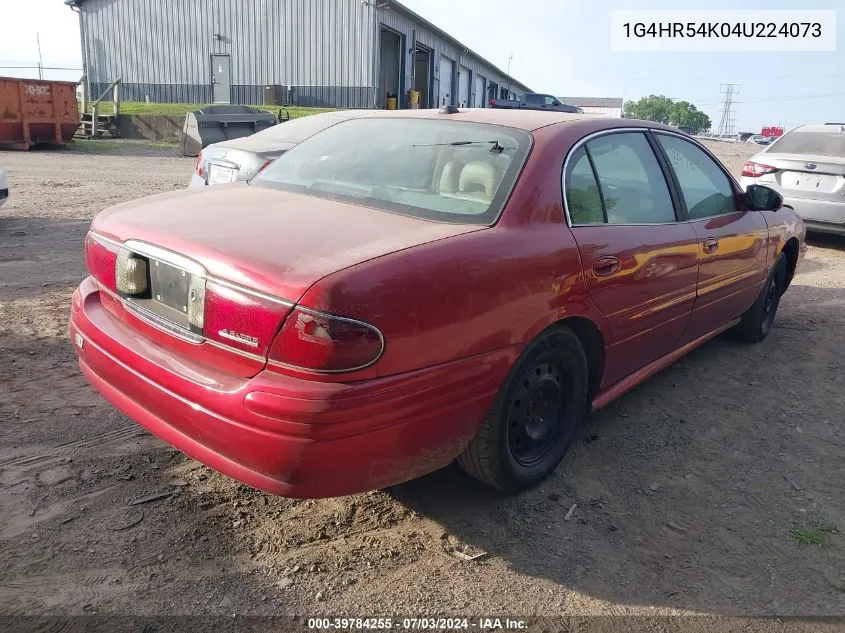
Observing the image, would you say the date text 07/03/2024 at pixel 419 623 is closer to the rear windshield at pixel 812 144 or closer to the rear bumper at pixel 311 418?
the rear bumper at pixel 311 418

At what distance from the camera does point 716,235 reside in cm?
403

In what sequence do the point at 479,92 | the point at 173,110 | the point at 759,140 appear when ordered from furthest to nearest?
the point at 759,140, the point at 479,92, the point at 173,110

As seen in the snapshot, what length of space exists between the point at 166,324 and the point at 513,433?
1.43 metres

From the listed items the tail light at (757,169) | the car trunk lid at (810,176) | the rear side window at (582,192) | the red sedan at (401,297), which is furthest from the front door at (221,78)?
the rear side window at (582,192)

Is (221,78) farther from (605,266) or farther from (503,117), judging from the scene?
(605,266)

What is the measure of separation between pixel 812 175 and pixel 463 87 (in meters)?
32.3

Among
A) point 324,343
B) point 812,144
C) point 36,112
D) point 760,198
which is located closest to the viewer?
point 324,343

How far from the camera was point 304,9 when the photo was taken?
27.4 m

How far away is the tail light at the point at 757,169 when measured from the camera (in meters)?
8.84

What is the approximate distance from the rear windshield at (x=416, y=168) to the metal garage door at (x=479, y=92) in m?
39.6

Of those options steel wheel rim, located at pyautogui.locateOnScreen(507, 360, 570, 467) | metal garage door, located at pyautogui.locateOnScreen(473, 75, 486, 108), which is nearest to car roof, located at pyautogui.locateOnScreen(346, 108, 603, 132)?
steel wheel rim, located at pyautogui.locateOnScreen(507, 360, 570, 467)

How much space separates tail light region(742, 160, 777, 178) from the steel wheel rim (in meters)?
7.09

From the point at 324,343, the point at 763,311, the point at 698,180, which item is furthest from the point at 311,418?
the point at 763,311

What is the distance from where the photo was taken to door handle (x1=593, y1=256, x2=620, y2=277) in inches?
120
